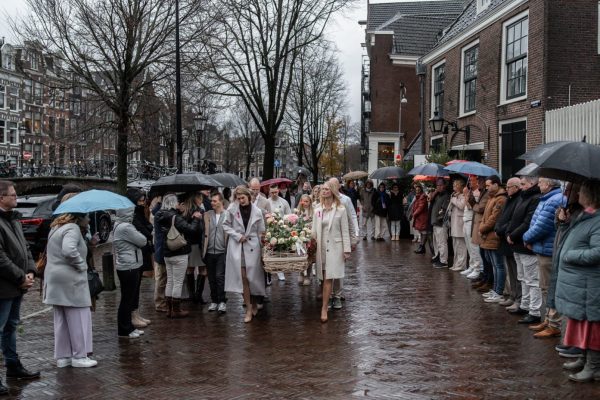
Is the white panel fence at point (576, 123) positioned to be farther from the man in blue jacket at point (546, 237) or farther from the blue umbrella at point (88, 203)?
the blue umbrella at point (88, 203)

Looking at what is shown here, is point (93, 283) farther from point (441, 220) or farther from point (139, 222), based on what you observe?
point (441, 220)

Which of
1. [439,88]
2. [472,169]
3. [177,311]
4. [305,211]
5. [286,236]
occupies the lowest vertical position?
[177,311]

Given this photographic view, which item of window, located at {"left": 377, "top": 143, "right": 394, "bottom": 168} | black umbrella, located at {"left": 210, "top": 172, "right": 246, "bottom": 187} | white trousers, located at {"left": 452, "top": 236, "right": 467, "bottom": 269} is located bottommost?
white trousers, located at {"left": 452, "top": 236, "right": 467, "bottom": 269}

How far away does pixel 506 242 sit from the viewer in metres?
8.56

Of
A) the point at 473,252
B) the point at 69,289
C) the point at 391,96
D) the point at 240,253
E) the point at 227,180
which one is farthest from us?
the point at 391,96

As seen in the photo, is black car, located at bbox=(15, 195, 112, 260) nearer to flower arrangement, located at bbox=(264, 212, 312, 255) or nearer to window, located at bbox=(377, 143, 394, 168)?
flower arrangement, located at bbox=(264, 212, 312, 255)

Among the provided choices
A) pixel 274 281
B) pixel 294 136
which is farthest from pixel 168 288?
pixel 294 136

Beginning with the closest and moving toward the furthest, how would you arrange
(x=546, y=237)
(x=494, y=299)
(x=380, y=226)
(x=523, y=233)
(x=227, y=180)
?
(x=546, y=237)
(x=523, y=233)
(x=494, y=299)
(x=227, y=180)
(x=380, y=226)

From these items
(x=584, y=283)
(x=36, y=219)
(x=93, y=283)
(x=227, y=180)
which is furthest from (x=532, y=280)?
(x=36, y=219)

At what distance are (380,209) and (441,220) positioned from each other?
6.20 meters

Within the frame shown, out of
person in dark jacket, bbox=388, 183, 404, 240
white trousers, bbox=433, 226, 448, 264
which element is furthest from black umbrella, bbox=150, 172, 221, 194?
person in dark jacket, bbox=388, 183, 404, 240

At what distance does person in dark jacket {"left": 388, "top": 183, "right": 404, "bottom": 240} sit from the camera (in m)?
18.8

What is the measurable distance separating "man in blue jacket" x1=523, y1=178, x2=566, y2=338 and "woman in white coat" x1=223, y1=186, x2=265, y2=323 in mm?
3556

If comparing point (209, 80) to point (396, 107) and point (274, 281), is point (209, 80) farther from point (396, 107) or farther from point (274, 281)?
point (396, 107)
